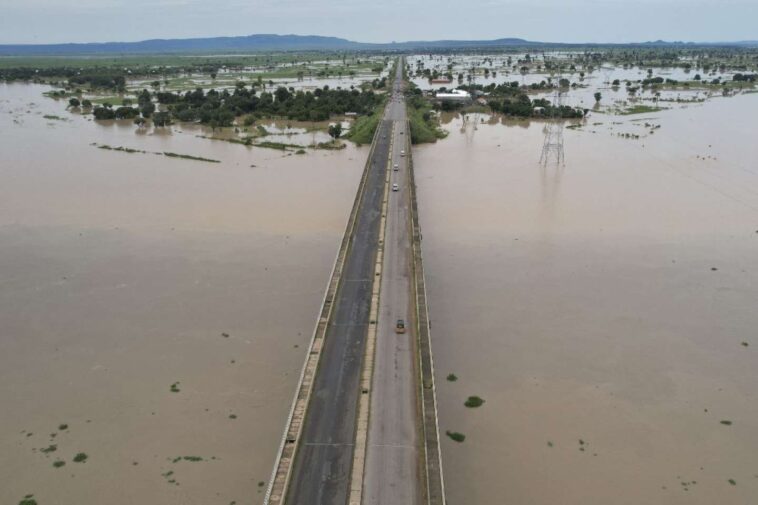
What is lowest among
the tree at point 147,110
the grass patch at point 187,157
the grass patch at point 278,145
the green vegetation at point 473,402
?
the green vegetation at point 473,402

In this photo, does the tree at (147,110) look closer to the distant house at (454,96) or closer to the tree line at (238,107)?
the tree line at (238,107)

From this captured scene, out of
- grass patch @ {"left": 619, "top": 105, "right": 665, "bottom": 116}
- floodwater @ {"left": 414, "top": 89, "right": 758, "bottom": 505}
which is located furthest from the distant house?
floodwater @ {"left": 414, "top": 89, "right": 758, "bottom": 505}

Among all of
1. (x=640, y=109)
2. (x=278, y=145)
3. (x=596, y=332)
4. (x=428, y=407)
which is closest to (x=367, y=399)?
(x=428, y=407)

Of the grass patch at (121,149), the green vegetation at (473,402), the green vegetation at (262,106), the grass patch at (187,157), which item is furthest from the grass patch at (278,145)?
the green vegetation at (473,402)

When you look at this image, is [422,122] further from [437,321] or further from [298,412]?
[298,412]

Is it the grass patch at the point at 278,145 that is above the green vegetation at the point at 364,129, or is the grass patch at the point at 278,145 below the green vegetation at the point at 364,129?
below

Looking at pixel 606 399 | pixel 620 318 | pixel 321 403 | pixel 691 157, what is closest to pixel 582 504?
pixel 606 399

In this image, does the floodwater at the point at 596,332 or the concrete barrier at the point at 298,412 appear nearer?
the concrete barrier at the point at 298,412
